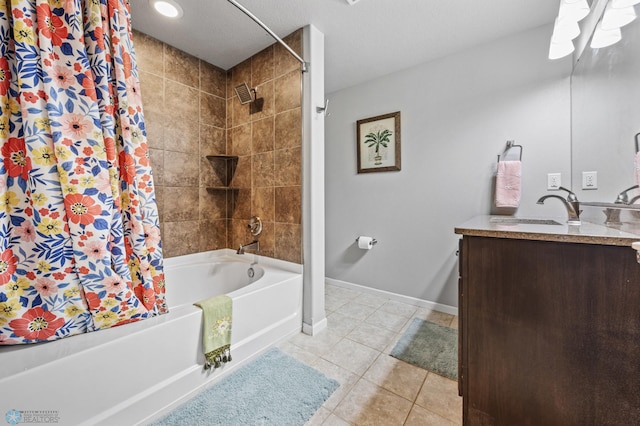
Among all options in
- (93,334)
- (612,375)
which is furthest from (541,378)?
(93,334)

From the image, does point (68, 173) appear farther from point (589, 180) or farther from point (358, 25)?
point (589, 180)

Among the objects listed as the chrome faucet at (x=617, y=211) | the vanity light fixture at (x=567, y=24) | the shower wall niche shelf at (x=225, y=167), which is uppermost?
the vanity light fixture at (x=567, y=24)

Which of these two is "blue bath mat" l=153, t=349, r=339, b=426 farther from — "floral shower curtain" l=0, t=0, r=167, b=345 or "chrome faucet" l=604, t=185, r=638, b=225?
"chrome faucet" l=604, t=185, r=638, b=225

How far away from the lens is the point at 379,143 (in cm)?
251

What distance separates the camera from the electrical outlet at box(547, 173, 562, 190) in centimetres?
173

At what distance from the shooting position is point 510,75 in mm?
1873

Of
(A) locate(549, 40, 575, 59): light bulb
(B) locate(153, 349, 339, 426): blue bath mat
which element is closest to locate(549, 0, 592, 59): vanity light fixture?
(A) locate(549, 40, 575, 59): light bulb

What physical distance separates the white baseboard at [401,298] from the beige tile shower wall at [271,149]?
1117mm

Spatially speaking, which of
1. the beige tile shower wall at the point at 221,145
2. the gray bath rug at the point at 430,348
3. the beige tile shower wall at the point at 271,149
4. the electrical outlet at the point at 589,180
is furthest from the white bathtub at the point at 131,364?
the electrical outlet at the point at 589,180

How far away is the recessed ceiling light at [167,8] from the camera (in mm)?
1585

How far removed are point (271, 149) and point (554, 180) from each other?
2.13 metres

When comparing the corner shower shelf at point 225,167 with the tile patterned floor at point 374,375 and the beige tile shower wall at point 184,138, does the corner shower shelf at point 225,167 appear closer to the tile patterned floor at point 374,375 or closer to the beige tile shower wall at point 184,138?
the beige tile shower wall at point 184,138

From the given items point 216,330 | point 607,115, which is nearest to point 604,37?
point 607,115

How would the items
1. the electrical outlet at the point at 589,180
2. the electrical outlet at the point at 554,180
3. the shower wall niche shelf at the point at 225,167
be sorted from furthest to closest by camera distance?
1. the shower wall niche shelf at the point at 225,167
2. the electrical outlet at the point at 554,180
3. the electrical outlet at the point at 589,180
